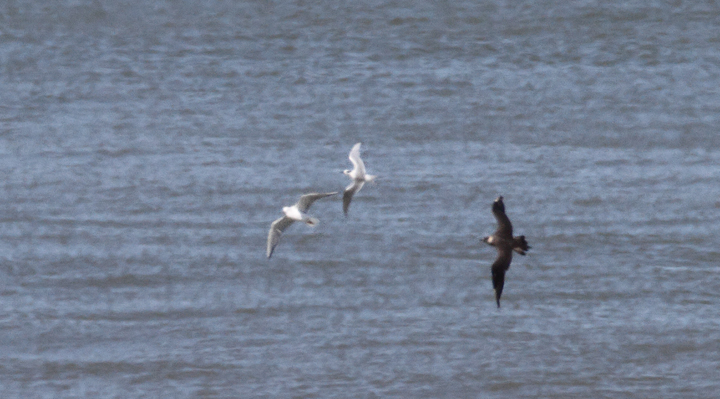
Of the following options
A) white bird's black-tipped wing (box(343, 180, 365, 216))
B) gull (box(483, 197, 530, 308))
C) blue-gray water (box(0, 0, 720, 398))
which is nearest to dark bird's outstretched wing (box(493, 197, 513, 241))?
gull (box(483, 197, 530, 308))

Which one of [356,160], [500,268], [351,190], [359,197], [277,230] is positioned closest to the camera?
[500,268]

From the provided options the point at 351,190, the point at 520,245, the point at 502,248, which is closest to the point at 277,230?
the point at 351,190

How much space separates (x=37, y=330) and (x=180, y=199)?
2.06 metres

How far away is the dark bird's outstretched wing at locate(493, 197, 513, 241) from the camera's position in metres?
6.22

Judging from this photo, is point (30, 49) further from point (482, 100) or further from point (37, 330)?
point (37, 330)

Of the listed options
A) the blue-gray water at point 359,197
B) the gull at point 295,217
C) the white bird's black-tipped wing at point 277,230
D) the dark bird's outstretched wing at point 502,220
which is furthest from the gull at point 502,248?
the white bird's black-tipped wing at point 277,230

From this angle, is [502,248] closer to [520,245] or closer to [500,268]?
[500,268]

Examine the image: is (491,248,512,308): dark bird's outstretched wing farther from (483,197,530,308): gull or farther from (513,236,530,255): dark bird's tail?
(513,236,530,255): dark bird's tail

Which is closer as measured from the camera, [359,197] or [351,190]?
[351,190]

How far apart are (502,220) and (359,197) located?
399 centimetres

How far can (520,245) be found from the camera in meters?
6.20

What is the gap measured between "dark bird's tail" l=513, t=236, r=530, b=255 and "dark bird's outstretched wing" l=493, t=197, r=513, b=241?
0.28ft

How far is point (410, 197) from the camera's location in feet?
33.1

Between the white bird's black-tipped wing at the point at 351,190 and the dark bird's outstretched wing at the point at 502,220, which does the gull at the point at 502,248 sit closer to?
the dark bird's outstretched wing at the point at 502,220
